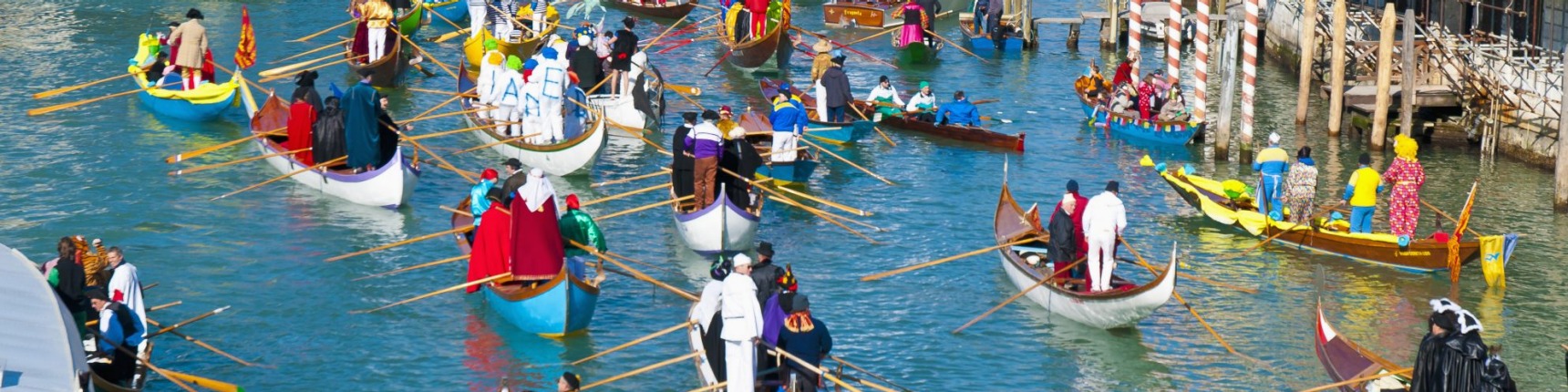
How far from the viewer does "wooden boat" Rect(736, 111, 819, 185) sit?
25.5m

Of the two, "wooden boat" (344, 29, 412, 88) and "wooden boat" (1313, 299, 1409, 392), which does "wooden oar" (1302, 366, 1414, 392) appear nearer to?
"wooden boat" (1313, 299, 1409, 392)

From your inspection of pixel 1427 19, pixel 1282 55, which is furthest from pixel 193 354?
pixel 1282 55

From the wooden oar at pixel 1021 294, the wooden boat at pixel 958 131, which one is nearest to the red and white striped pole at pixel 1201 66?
the wooden boat at pixel 958 131

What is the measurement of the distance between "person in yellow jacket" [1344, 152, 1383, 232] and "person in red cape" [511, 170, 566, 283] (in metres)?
9.76

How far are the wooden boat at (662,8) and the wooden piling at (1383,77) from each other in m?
19.8

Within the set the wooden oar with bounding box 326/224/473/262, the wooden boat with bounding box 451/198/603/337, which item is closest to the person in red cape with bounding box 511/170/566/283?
the wooden boat with bounding box 451/198/603/337

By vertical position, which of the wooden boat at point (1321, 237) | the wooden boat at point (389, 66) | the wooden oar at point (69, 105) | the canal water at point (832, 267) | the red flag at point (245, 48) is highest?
the red flag at point (245, 48)

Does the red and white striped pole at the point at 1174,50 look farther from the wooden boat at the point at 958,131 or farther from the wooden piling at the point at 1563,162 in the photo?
the wooden piling at the point at 1563,162

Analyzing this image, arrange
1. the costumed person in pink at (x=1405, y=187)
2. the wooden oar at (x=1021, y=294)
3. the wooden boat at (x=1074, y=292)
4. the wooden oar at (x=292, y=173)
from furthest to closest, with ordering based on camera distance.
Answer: the wooden oar at (x=292, y=173) → the costumed person in pink at (x=1405, y=187) → the wooden oar at (x=1021, y=294) → the wooden boat at (x=1074, y=292)

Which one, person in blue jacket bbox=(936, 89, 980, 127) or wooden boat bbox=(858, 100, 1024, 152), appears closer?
wooden boat bbox=(858, 100, 1024, 152)

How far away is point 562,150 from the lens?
25.7 m

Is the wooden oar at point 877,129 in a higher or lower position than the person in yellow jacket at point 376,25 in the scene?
lower

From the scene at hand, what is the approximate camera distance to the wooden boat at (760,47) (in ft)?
119

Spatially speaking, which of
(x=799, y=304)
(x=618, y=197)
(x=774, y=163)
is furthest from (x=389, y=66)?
(x=799, y=304)
